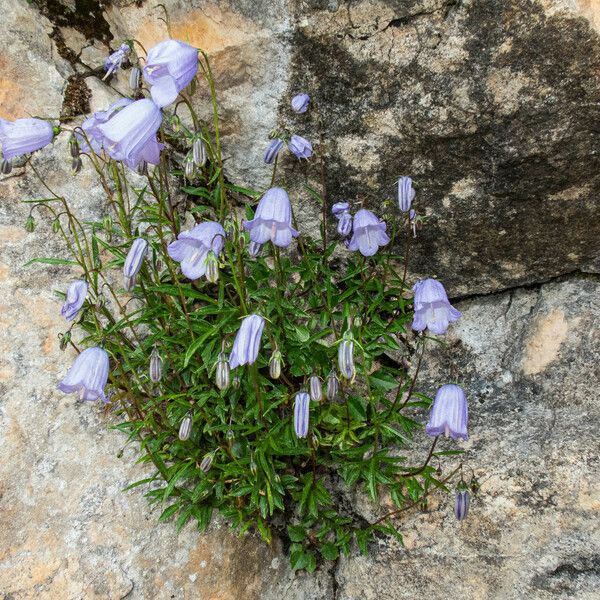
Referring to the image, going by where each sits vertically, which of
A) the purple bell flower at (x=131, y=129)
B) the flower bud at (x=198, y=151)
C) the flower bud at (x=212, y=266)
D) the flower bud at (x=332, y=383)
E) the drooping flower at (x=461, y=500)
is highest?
the purple bell flower at (x=131, y=129)

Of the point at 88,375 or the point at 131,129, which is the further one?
the point at 88,375

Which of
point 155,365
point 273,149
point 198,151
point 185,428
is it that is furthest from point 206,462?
point 273,149

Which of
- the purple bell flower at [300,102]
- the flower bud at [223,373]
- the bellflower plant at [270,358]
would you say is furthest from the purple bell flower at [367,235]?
the flower bud at [223,373]

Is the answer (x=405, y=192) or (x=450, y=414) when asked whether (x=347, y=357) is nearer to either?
(x=450, y=414)

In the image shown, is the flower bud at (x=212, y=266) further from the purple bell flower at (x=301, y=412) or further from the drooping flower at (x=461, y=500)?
the drooping flower at (x=461, y=500)

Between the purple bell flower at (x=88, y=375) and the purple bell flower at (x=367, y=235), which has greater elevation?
the purple bell flower at (x=367, y=235)

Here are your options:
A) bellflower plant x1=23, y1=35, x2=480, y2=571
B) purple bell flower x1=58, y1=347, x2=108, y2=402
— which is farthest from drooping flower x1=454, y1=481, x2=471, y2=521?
purple bell flower x1=58, y1=347, x2=108, y2=402

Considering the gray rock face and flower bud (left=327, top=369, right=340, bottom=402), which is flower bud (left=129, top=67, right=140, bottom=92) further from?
flower bud (left=327, top=369, right=340, bottom=402)

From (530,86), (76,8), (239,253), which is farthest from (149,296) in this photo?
(530,86)
